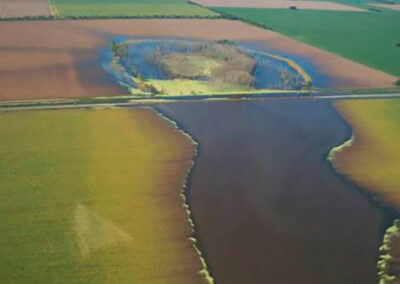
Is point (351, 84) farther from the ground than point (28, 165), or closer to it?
farther from the ground

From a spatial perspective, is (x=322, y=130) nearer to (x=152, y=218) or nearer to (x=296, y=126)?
(x=296, y=126)

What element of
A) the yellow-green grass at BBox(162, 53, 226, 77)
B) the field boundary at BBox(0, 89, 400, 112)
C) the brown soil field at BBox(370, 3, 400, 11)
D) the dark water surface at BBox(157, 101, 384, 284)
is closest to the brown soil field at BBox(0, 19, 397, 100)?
the field boundary at BBox(0, 89, 400, 112)

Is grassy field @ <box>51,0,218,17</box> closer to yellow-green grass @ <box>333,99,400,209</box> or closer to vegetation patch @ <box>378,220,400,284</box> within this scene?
yellow-green grass @ <box>333,99,400,209</box>

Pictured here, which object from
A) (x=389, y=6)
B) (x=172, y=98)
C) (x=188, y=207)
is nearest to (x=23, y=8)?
(x=172, y=98)

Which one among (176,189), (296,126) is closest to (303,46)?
(296,126)

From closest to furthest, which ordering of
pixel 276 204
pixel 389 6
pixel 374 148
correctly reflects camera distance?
pixel 276 204 < pixel 374 148 < pixel 389 6

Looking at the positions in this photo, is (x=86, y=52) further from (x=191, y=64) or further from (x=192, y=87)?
(x=192, y=87)
